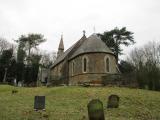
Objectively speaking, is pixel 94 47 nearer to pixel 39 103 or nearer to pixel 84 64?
pixel 84 64

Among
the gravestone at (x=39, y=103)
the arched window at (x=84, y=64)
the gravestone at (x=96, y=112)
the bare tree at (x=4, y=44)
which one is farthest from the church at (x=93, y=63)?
the bare tree at (x=4, y=44)

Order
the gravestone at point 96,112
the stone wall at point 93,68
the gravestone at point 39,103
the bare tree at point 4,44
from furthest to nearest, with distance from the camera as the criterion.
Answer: the bare tree at point 4,44, the stone wall at point 93,68, the gravestone at point 39,103, the gravestone at point 96,112

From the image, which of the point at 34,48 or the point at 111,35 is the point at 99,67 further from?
the point at 34,48

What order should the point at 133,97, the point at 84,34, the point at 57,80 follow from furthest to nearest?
the point at 84,34 → the point at 57,80 → the point at 133,97

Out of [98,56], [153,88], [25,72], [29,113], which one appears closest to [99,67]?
[98,56]

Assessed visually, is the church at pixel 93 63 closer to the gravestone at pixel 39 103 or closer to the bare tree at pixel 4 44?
the gravestone at pixel 39 103

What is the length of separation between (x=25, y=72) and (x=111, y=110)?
1771 inches

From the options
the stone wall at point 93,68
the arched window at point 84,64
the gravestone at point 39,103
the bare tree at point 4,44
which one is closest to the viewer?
the gravestone at point 39,103

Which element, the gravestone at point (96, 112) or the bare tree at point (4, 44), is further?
the bare tree at point (4, 44)

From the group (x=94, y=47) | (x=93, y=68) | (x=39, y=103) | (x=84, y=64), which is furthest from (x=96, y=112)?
(x=94, y=47)

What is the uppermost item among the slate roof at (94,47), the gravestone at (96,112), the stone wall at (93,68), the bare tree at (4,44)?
the bare tree at (4,44)

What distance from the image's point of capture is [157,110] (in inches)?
669

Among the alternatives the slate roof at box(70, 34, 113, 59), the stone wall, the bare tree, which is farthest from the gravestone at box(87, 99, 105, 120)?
the bare tree

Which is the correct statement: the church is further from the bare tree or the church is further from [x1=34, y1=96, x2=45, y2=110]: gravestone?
the bare tree
